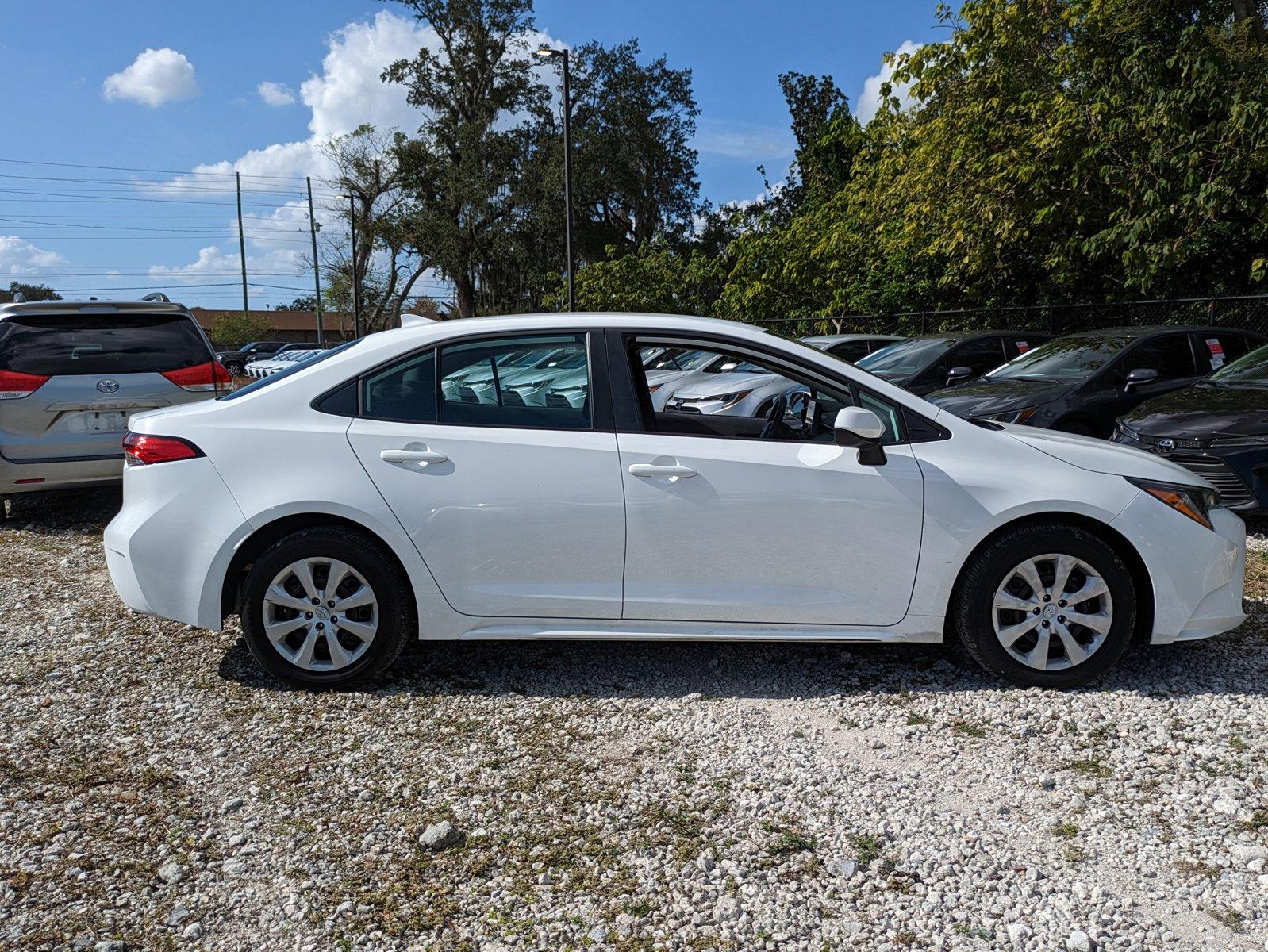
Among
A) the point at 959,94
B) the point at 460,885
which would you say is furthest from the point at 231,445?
the point at 959,94

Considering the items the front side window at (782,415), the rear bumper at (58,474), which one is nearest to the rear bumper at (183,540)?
the front side window at (782,415)

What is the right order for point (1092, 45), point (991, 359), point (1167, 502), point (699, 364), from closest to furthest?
point (1167, 502) → point (699, 364) → point (991, 359) → point (1092, 45)

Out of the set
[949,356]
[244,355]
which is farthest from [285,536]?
[244,355]

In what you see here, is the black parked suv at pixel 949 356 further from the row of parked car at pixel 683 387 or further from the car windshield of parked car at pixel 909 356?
the row of parked car at pixel 683 387

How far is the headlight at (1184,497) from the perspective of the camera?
13.4ft

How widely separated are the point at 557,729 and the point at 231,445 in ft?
6.04

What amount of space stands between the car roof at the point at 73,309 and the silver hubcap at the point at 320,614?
467 cm

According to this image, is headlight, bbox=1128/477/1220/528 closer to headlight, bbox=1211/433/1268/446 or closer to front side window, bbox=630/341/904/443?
front side window, bbox=630/341/904/443

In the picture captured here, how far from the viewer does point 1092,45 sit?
45.9ft

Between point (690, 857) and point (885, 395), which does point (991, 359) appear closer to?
point (885, 395)

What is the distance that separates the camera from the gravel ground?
2611 millimetres

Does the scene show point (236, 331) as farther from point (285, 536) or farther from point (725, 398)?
point (285, 536)

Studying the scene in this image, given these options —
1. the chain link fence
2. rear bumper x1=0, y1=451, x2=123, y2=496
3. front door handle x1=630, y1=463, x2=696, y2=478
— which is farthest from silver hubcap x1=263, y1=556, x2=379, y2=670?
the chain link fence

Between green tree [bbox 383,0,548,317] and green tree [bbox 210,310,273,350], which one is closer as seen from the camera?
green tree [bbox 383,0,548,317]
